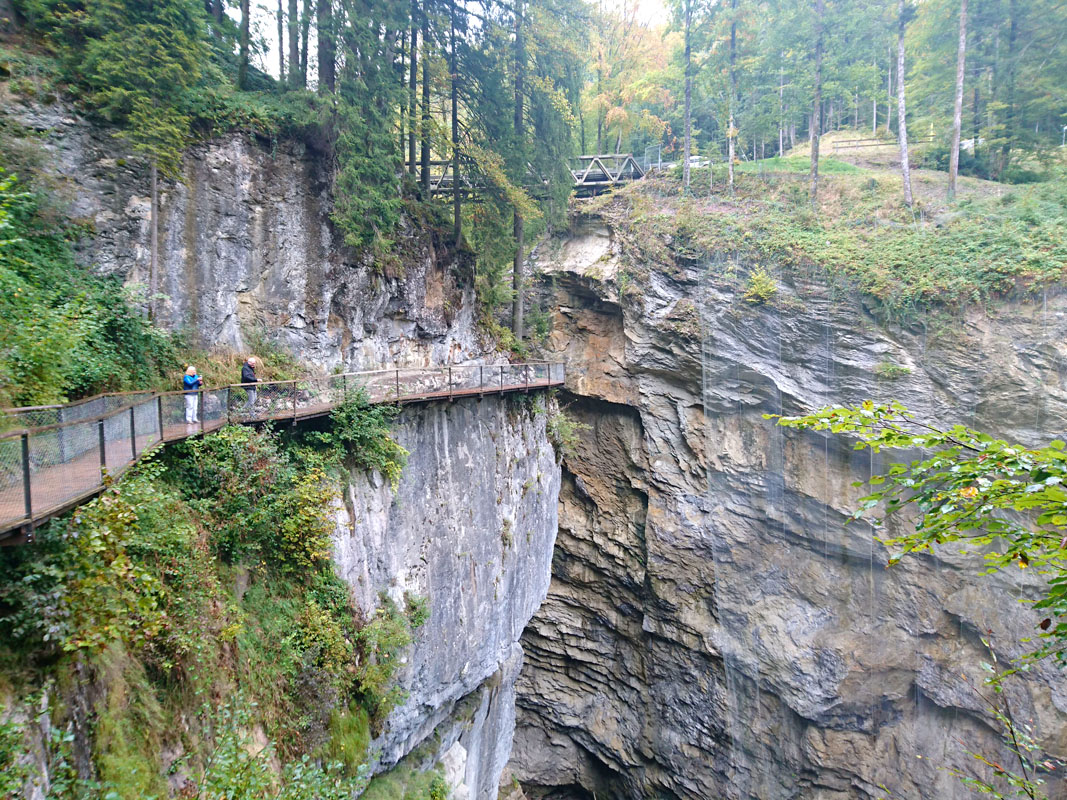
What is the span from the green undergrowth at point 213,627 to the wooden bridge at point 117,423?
0.23 meters

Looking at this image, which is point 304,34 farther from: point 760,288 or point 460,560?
point 760,288

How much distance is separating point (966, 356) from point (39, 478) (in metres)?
18.9

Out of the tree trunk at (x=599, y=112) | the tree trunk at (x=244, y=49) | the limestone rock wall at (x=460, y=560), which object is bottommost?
the limestone rock wall at (x=460, y=560)

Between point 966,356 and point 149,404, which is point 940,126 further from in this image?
point 149,404

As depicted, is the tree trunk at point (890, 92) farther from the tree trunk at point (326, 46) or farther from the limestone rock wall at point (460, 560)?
the tree trunk at point (326, 46)

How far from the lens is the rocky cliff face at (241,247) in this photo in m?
7.92

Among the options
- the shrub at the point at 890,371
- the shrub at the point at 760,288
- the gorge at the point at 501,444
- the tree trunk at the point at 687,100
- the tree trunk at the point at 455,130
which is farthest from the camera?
the tree trunk at the point at 687,100

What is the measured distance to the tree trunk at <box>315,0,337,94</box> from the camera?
32.2 ft

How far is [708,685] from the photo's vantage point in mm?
16203

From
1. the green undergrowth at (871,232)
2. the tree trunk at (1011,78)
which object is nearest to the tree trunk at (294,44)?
the green undergrowth at (871,232)

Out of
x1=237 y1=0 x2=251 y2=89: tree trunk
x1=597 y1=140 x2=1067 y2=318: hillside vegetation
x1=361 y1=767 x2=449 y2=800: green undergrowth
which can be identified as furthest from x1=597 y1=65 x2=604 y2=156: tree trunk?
x1=361 y1=767 x2=449 y2=800: green undergrowth

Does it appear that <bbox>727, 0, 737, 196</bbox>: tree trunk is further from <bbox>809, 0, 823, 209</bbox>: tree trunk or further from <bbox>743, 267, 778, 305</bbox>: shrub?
<bbox>743, 267, 778, 305</bbox>: shrub

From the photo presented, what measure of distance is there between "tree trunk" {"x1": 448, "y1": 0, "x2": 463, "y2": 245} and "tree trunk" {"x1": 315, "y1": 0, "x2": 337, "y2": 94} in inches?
A: 113

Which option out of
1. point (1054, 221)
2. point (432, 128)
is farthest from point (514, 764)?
point (1054, 221)
